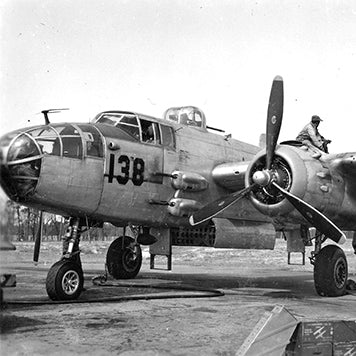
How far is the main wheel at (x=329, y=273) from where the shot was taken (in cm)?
1023

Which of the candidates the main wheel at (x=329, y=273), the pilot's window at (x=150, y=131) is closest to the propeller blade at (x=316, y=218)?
the main wheel at (x=329, y=273)

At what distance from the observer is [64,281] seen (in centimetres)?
873

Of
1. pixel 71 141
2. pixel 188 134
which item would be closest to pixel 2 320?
pixel 71 141

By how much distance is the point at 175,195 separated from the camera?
10.9m

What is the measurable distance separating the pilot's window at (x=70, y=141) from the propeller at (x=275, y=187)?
2.68 m

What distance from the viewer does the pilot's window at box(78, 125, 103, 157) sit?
9.32m

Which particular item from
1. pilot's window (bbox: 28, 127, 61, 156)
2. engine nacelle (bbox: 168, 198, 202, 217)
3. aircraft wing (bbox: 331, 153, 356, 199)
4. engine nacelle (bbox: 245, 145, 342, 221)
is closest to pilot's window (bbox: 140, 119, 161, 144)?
engine nacelle (bbox: 168, 198, 202, 217)

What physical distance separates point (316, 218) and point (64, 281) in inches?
185

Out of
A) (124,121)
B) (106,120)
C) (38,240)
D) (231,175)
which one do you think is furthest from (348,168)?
(38,240)

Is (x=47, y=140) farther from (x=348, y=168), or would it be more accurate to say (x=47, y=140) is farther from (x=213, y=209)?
(x=348, y=168)

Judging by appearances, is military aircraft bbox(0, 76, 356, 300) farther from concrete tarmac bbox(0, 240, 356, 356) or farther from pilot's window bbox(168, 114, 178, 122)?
concrete tarmac bbox(0, 240, 356, 356)

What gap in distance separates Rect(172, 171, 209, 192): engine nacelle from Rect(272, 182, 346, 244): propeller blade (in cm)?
206

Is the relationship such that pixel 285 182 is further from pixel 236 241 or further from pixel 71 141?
pixel 71 141

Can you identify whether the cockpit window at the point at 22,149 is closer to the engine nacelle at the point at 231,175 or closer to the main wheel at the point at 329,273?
the engine nacelle at the point at 231,175
